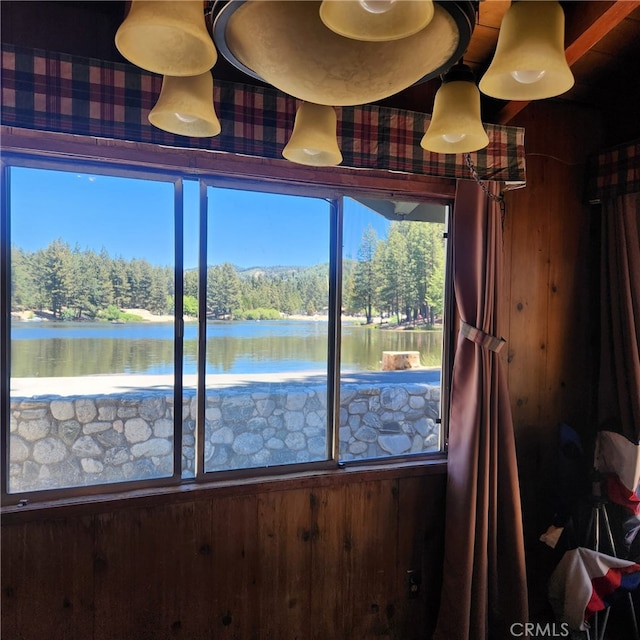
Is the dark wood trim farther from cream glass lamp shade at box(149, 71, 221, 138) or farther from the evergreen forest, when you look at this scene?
cream glass lamp shade at box(149, 71, 221, 138)

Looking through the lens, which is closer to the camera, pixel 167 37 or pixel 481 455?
pixel 167 37

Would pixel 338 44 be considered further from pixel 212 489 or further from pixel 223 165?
pixel 212 489

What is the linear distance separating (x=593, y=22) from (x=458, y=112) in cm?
82

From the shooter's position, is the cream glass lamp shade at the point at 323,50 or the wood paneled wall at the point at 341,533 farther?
the wood paneled wall at the point at 341,533

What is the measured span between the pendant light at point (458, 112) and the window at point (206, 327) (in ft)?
3.33

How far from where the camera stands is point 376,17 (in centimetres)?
52

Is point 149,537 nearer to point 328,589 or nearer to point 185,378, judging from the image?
point 185,378

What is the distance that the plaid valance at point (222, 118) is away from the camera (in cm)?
137

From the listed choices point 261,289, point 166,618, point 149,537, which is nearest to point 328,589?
point 166,618

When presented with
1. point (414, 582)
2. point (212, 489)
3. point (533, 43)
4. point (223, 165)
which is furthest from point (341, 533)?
point (533, 43)

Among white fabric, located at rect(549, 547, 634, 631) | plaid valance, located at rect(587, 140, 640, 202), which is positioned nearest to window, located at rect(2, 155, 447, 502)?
white fabric, located at rect(549, 547, 634, 631)

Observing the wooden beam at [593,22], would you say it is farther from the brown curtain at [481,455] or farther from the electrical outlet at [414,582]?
the electrical outlet at [414,582]

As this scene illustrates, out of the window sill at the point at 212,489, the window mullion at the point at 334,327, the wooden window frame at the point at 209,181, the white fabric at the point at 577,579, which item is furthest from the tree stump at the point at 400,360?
the white fabric at the point at 577,579

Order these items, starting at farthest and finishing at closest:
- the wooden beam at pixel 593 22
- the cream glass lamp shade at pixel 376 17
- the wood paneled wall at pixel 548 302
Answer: the wood paneled wall at pixel 548 302
the wooden beam at pixel 593 22
the cream glass lamp shade at pixel 376 17
